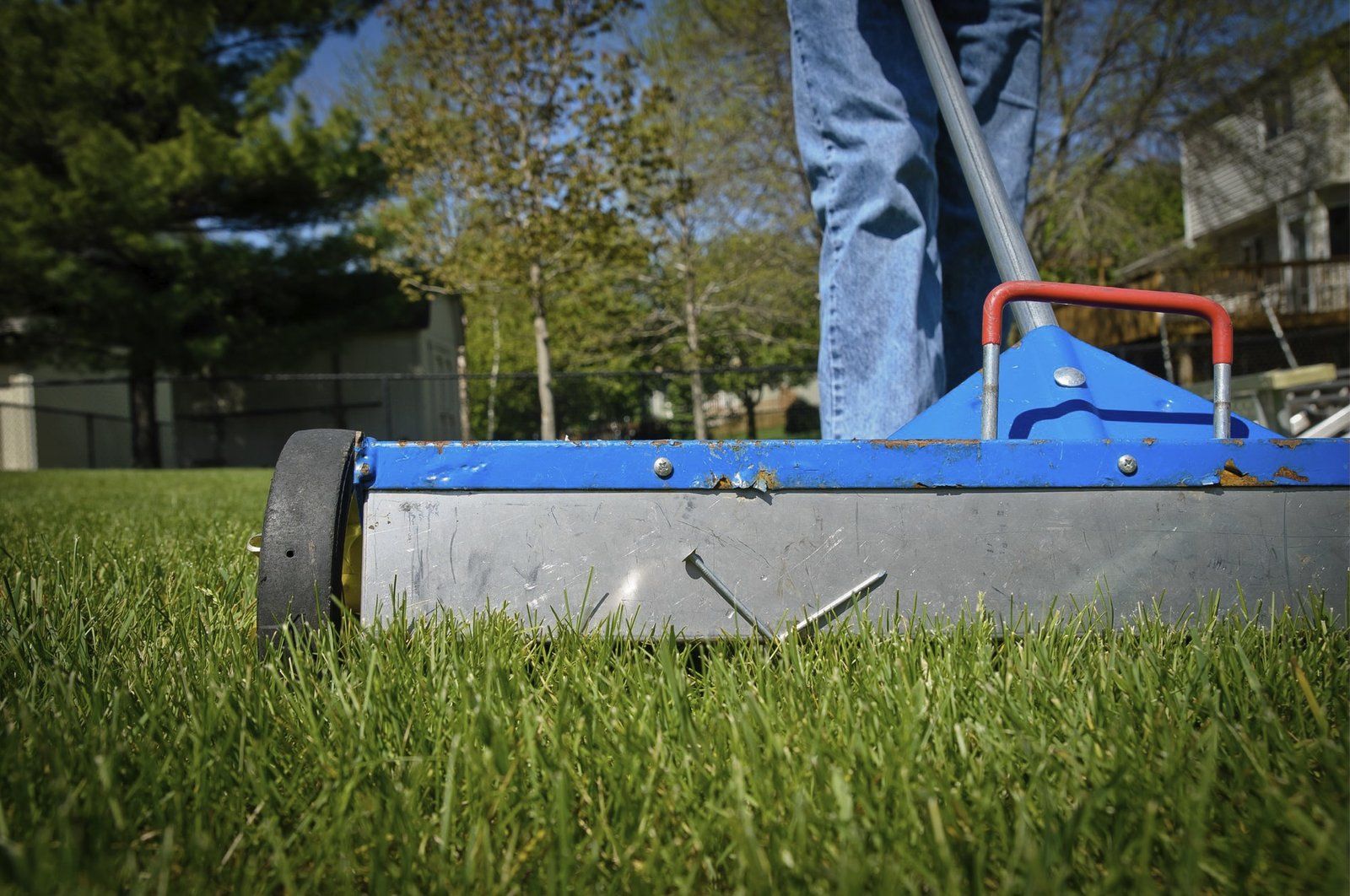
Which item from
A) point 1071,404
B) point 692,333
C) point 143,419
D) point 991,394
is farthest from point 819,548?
point 692,333

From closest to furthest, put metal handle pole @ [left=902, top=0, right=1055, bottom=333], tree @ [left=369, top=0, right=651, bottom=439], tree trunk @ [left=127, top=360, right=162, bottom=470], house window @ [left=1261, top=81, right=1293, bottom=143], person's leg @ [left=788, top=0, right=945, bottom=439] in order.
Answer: metal handle pole @ [left=902, top=0, right=1055, bottom=333] → person's leg @ [left=788, top=0, right=945, bottom=439] → tree @ [left=369, top=0, right=651, bottom=439] → house window @ [left=1261, top=81, right=1293, bottom=143] → tree trunk @ [left=127, top=360, right=162, bottom=470]

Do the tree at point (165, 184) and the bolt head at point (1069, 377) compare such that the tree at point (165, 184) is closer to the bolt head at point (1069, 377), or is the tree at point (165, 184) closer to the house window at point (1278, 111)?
the house window at point (1278, 111)

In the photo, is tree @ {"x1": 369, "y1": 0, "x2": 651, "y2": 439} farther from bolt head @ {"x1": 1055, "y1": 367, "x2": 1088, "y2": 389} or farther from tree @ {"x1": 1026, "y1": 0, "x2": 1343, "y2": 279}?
bolt head @ {"x1": 1055, "y1": 367, "x2": 1088, "y2": 389}

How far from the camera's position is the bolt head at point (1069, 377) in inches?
61.6

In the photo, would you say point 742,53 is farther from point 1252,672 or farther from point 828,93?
point 1252,672

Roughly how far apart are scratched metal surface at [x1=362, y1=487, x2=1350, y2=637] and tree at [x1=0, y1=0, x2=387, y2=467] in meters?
16.3

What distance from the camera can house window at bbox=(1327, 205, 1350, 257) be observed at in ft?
71.5

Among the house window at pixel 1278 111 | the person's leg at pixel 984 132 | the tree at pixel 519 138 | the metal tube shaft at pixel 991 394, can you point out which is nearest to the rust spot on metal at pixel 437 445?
the metal tube shaft at pixel 991 394

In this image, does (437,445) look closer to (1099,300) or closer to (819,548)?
(819,548)

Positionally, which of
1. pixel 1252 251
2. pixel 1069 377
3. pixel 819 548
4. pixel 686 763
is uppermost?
pixel 1252 251

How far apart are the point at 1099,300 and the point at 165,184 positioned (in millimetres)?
16772

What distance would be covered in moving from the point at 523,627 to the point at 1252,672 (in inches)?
37.8

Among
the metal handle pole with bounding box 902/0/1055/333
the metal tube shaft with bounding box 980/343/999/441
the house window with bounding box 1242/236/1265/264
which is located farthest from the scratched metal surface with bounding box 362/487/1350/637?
the house window with bounding box 1242/236/1265/264

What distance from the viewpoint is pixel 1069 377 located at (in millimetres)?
1571
